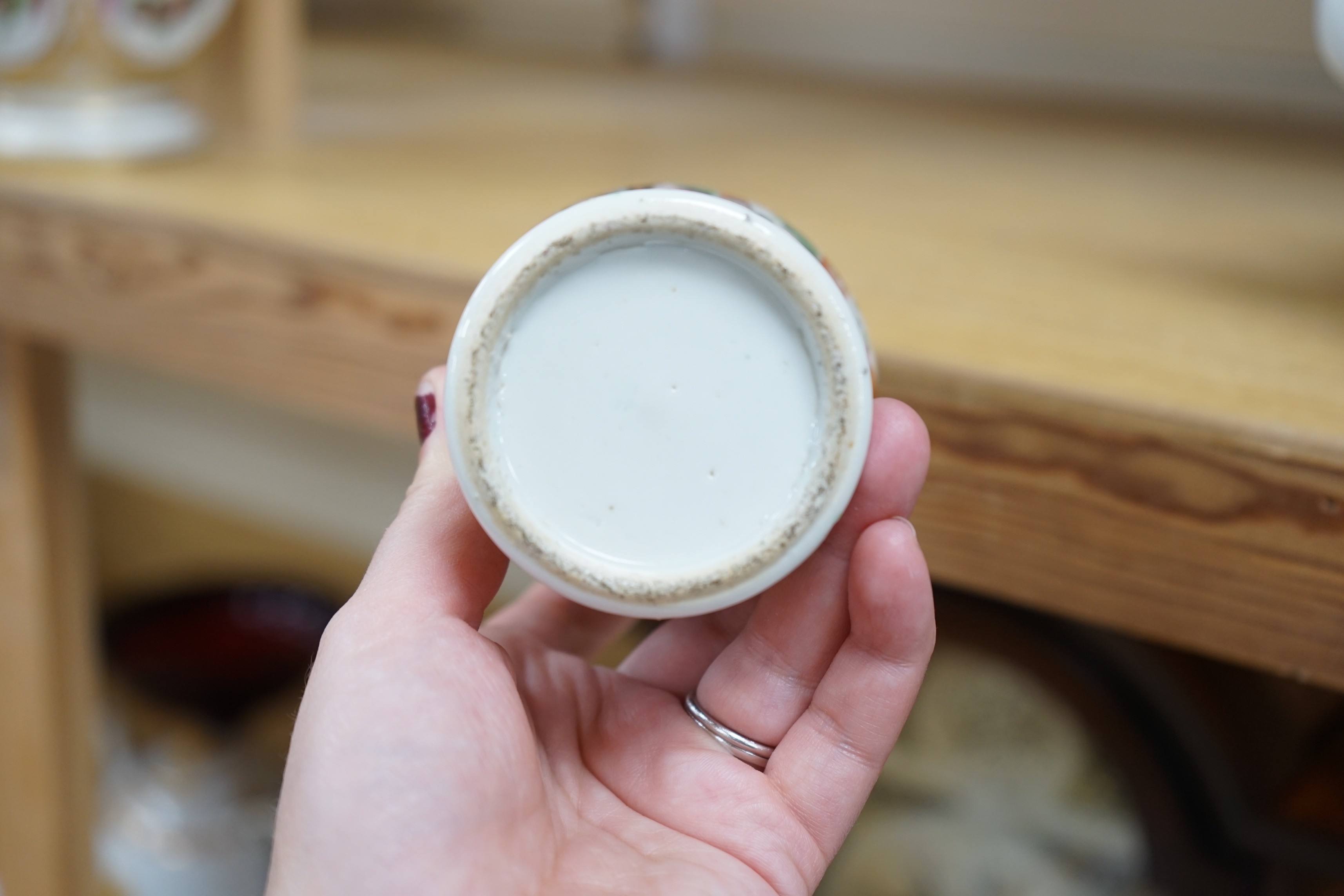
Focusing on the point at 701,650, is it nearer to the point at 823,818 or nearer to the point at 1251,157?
the point at 823,818

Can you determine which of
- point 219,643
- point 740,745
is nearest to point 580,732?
point 740,745

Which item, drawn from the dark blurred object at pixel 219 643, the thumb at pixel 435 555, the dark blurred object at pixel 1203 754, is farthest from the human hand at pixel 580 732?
the dark blurred object at pixel 219 643

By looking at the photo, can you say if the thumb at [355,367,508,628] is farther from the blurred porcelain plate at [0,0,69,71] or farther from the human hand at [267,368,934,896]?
the blurred porcelain plate at [0,0,69,71]

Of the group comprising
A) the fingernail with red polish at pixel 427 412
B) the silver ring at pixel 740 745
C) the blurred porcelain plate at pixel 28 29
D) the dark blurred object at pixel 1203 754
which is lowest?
the dark blurred object at pixel 1203 754

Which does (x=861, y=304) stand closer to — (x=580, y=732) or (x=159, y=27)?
(x=580, y=732)

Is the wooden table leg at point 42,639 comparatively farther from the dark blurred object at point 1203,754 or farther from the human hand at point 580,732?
the dark blurred object at point 1203,754

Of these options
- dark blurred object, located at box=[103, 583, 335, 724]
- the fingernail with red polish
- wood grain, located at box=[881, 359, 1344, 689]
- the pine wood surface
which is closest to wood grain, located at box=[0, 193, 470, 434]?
the pine wood surface

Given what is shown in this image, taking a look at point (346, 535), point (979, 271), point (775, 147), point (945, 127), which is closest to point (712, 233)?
point (979, 271)
